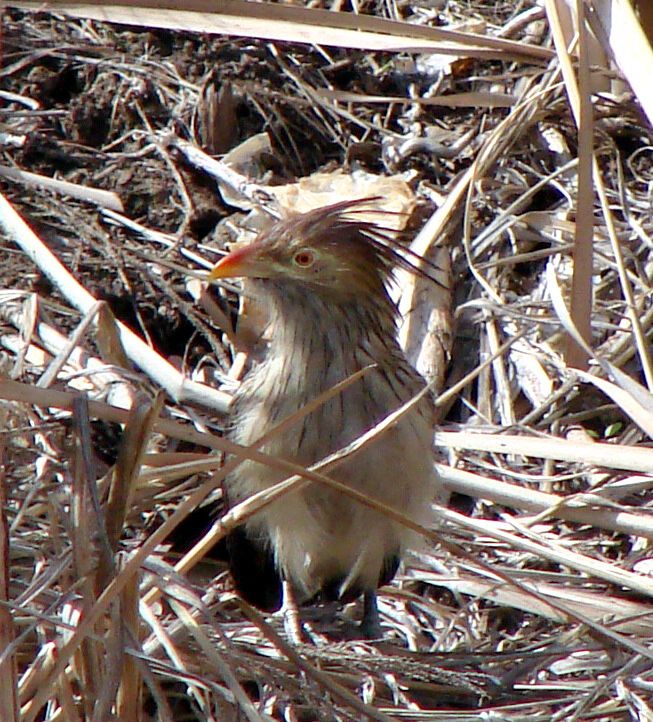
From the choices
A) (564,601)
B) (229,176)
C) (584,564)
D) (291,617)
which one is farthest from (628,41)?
(291,617)

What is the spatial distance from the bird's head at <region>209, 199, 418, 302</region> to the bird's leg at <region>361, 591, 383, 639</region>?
98cm

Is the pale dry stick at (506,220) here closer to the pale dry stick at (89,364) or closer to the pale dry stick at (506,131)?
the pale dry stick at (506,131)

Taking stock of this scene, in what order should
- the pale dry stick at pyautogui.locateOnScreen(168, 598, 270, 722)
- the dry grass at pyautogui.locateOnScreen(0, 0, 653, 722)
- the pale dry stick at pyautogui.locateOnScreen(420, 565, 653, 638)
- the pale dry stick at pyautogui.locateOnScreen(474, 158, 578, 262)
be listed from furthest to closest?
the pale dry stick at pyautogui.locateOnScreen(474, 158, 578, 262)
the pale dry stick at pyautogui.locateOnScreen(420, 565, 653, 638)
the dry grass at pyautogui.locateOnScreen(0, 0, 653, 722)
the pale dry stick at pyautogui.locateOnScreen(168, 598, 270, 722)

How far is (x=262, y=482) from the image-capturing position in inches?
171

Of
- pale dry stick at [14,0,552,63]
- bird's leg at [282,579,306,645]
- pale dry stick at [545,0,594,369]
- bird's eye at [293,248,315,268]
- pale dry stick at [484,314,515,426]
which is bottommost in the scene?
bird's leg at [282,579,306,645]

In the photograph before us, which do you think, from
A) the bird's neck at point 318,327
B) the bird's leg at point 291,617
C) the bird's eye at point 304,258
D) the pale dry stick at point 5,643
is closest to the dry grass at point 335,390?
the pale dry stick at point 5,643

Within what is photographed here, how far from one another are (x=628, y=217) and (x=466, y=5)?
1382 mm

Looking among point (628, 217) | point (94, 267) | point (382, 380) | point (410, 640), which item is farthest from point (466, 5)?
point (410, 640)

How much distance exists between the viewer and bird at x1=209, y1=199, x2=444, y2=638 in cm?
429

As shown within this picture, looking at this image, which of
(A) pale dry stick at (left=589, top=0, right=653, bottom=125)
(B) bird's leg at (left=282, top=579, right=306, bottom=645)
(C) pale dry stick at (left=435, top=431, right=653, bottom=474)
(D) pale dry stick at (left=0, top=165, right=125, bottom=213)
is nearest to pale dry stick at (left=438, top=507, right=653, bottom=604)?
(C) pale dry stick at (left=435, top=431, right=653, bottom=474)

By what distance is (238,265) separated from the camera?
4242 mm

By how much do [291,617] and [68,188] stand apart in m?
1.89

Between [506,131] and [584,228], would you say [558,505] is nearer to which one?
[584,228]

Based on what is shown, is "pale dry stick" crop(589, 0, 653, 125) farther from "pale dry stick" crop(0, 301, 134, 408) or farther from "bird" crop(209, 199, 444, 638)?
"pale dry stick" crop(0, 301, 134, 408)
